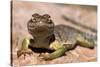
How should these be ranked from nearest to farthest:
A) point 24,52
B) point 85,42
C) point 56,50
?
point 24,52 < point 56,50 < point 85,42

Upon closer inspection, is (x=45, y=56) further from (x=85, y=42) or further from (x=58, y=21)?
(x=85, y=42)

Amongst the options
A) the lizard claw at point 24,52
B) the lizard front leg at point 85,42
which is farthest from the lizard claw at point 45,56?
the lizard front leg at point 85,42

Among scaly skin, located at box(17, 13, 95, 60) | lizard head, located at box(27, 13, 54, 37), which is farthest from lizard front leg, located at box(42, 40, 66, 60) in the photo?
lizard head, located at box(27, 13, 54, 37)

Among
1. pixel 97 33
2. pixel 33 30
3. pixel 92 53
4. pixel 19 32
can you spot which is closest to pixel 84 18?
pixel 97 33

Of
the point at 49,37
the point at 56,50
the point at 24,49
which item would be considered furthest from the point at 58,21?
the point at 24,49

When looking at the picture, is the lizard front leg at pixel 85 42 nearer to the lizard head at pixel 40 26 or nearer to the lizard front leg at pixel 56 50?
the lizard front leg at pixel 56 50

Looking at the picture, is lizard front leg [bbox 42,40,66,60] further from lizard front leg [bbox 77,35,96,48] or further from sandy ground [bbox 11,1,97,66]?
lizard front leg [bbox 77,35,96,48]

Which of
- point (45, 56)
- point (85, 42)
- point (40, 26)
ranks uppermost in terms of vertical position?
point (40, 26)

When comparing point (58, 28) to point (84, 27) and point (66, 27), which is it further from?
point (84, 27)
